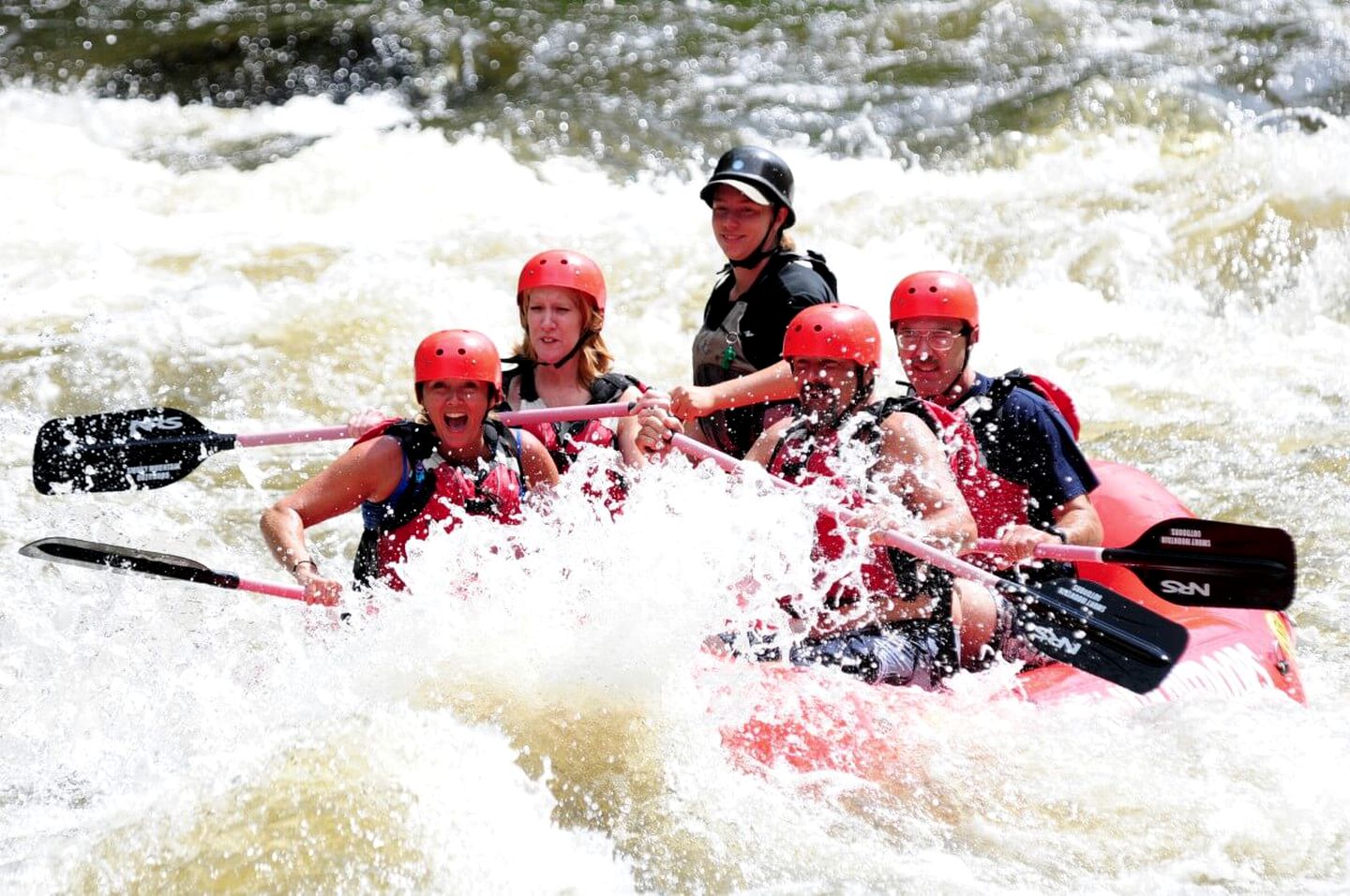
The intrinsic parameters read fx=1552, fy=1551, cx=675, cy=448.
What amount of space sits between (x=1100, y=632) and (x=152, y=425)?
3247mm

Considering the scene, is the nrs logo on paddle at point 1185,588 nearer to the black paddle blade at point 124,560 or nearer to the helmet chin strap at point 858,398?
the helmet chin strap at point 858,398

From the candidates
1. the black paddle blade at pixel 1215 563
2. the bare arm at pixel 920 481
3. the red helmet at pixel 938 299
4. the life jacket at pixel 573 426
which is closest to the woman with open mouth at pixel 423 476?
the life jacket at pixel 573 426

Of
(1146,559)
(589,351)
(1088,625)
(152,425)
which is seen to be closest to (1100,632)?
(1088,625)

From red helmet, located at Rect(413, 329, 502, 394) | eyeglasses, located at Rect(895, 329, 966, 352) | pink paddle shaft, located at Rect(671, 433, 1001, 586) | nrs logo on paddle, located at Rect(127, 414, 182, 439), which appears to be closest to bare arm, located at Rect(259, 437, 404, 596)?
red helmet, located at Rect(413, 329, 502, 394)

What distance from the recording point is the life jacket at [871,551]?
4582 mm

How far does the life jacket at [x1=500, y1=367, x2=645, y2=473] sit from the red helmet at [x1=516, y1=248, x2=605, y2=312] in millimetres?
300

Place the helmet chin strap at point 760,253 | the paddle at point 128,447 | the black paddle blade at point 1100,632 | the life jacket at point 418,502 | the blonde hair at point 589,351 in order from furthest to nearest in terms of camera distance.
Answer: the helmet chin strap at point 760,253
the blonde hair at point 589,351
the paddle at point 128,447
the life jacket at point 418,502
the black paddle blade at point 1100,632

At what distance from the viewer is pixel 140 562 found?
184 inches

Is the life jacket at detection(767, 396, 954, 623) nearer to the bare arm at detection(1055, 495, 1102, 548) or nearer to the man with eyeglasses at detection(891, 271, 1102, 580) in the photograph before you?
the man with eyeglasses at detection(891, 271, 1102, 580)

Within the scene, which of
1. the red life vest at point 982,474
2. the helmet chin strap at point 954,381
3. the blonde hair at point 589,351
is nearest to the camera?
the red life vest at point 982,474

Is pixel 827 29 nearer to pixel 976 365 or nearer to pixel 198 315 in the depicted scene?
pixel 976 365

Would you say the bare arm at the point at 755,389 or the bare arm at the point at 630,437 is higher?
the bare arm at the point at 755,389

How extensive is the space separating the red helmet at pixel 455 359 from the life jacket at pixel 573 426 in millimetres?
581

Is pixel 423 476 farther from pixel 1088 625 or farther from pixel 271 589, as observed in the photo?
pixel 1088 625
